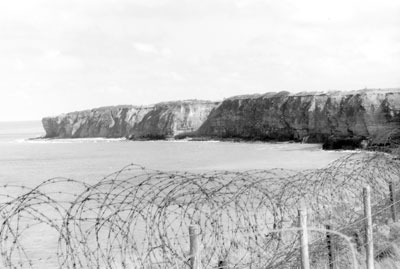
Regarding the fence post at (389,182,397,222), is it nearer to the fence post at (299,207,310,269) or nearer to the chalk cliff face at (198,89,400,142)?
the fence post at (299,207,310,269)

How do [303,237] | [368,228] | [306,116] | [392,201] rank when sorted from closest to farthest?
[303,237], [368,228], [392,201], [306,116]

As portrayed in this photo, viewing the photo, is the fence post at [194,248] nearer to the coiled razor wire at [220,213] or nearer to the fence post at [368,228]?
the coiled razor wire at [220,213]

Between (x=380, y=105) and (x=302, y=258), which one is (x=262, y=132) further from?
(x=302, y=258)

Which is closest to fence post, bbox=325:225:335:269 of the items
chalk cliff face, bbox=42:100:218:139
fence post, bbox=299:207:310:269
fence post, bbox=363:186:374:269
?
fence post, bbox=363:186:374:269

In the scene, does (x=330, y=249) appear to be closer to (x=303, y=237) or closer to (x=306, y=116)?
(x=303, y=237)

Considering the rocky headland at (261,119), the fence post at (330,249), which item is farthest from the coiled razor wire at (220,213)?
the rocky headland at (261,119)

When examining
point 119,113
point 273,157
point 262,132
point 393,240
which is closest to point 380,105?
point 273,157

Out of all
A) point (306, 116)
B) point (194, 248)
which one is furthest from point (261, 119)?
point (194, 248)
